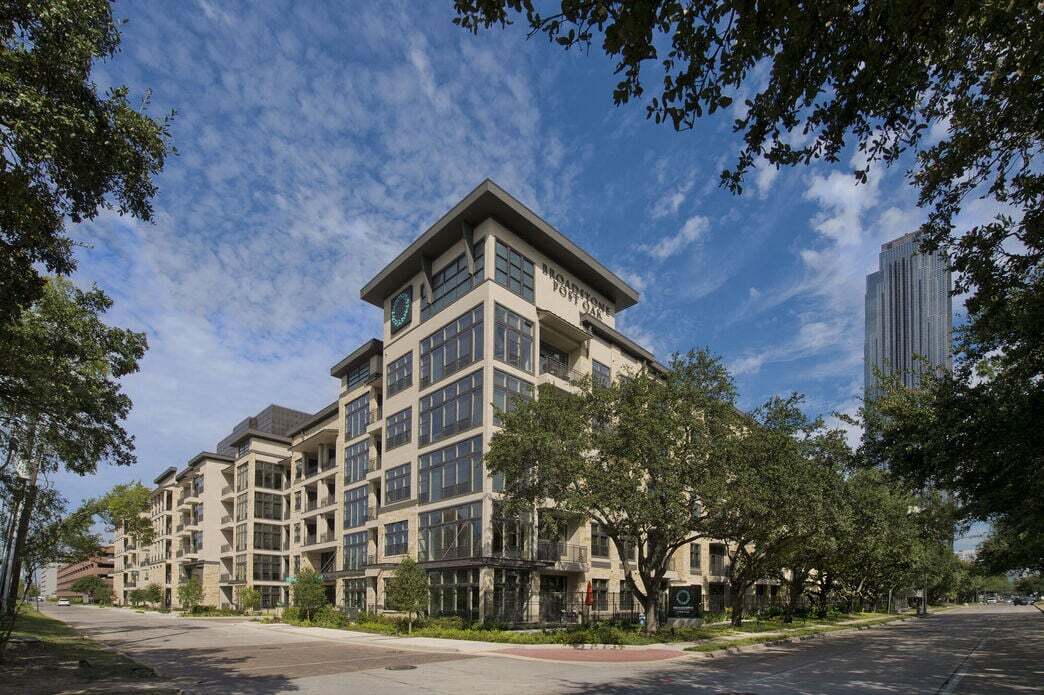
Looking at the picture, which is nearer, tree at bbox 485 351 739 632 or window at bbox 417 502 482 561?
tree at bbox 485 351 739 632

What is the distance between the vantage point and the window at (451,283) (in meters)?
37.8

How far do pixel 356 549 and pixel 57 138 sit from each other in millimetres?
42934

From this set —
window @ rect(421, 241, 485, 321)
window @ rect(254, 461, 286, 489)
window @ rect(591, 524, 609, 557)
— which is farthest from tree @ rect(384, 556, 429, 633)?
window @ rect(254, 461, 286, 489)

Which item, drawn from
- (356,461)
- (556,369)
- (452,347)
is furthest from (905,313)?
(356,461)

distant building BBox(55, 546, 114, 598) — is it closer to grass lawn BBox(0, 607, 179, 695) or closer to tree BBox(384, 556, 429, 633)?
tree BBox(384, 556, 429, 633)

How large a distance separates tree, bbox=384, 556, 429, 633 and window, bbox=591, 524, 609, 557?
12.4 m

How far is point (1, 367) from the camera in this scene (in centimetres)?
1453

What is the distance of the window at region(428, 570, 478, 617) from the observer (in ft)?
111

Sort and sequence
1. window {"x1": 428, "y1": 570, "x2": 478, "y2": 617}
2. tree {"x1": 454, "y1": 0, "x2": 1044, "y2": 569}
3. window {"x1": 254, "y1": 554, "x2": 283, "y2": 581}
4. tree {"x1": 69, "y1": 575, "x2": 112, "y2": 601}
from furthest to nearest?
tree {"x1": 69, "y1": 575, "x2": 112, "y2": 601} < window {"x1": 254, "y1": 554, "x2": 283, "y2": 581} < window {"x1": 428, "y1": 570, "x2": 478, "y2": 617} < tree {"x1": 454, "y1": 0, "x2": 1044, "y2": 569}

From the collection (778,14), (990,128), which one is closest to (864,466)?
(990,128)

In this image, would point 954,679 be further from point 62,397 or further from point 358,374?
point 358,374

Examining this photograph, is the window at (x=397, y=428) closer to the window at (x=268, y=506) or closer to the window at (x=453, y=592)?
the window at (x=453, y=592)

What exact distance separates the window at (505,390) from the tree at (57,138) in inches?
978

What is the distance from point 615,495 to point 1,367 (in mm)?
19248
